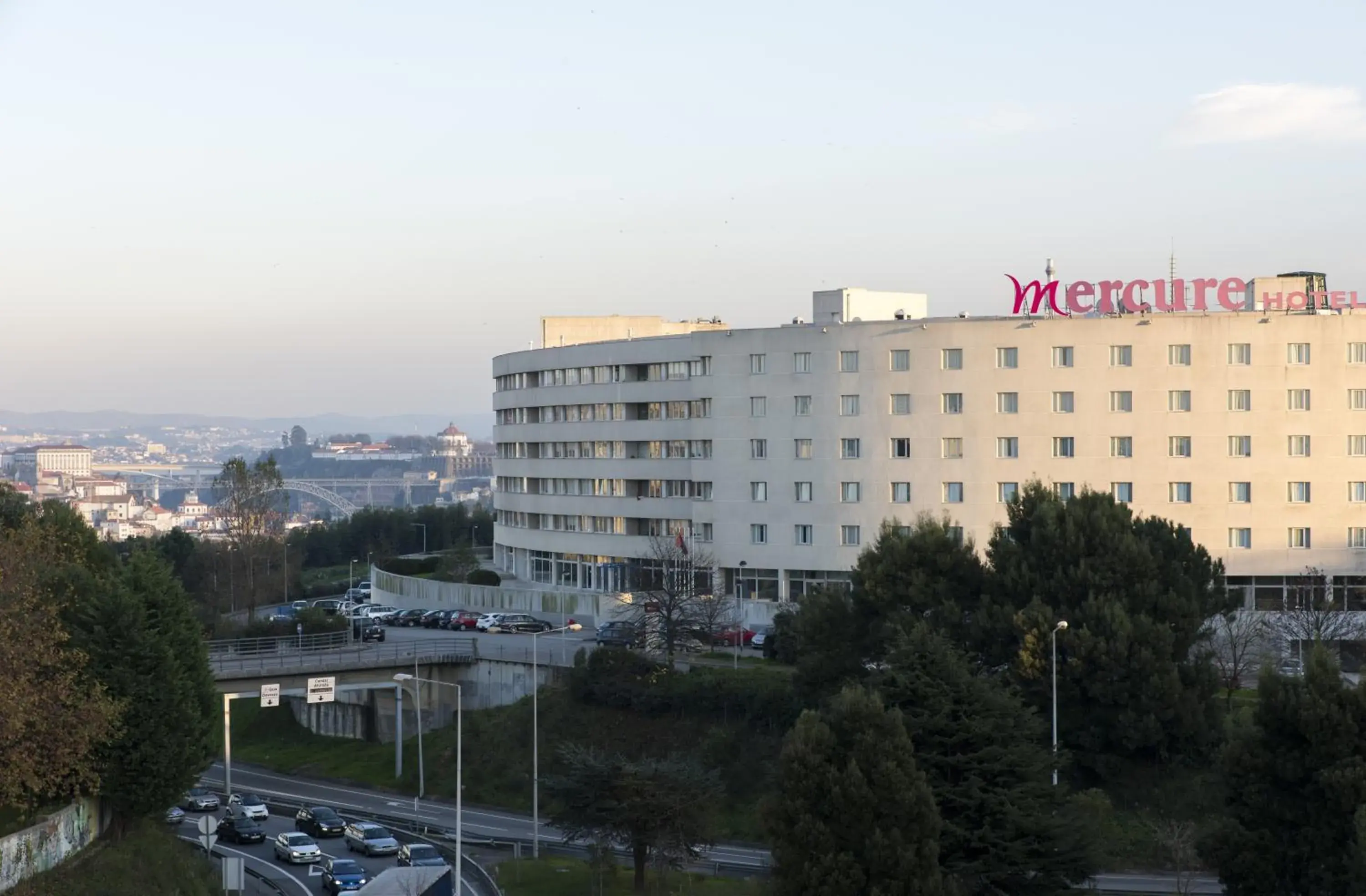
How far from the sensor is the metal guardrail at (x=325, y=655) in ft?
257

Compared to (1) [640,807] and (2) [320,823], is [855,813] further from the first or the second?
(2) [320,823]

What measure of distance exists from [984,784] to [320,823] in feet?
108

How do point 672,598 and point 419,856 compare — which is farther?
point 672,598

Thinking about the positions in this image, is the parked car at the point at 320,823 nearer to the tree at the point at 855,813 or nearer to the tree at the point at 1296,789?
the tree at the point at 855,813

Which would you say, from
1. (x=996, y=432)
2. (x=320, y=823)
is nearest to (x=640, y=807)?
(x=320, y=823)

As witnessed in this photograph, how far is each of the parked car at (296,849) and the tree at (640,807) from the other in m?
10.2

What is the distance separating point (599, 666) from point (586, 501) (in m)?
33.5

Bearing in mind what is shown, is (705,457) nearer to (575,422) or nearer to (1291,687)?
(575,422)

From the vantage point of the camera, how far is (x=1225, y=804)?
44.8 metres

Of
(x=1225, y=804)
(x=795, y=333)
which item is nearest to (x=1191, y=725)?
(x=1225, y=804)

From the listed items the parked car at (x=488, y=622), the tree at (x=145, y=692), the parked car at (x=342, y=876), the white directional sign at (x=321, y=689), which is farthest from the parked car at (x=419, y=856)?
the parked car at (x=488, y=622)

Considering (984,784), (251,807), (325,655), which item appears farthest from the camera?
(325,655)

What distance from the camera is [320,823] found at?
217 feet

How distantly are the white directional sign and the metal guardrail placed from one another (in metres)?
5.91
